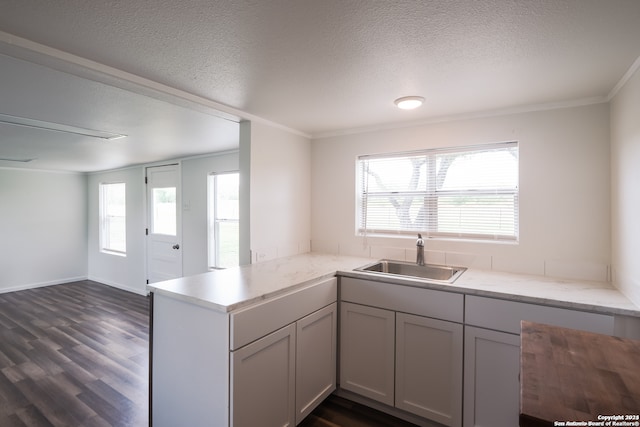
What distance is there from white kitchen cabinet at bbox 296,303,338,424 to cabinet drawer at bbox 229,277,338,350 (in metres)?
0.07

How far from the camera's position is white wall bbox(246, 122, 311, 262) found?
257 cm

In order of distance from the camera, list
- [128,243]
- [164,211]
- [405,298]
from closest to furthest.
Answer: [405,298], [164,211], [128,243]

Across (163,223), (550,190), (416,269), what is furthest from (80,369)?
(550,190)

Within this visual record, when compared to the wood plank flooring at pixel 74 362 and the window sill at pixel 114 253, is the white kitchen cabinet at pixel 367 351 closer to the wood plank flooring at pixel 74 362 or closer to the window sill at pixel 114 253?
the wood plank flooring at pixel 74 362

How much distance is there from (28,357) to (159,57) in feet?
10.5

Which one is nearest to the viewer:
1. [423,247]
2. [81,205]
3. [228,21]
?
[228,21]

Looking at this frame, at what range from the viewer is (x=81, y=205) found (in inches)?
247

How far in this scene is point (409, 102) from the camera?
2107 mm

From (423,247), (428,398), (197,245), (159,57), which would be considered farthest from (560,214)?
(197,245)

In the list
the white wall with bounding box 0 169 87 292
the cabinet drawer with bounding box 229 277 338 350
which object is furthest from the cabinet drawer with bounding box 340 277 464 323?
the white wall with bounding box 0 169 87 292

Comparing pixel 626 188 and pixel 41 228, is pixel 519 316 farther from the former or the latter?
pixel 41 228

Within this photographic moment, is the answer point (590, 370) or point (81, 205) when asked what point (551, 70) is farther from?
Answer: point (81, 205)

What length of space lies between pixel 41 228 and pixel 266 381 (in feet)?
20.5

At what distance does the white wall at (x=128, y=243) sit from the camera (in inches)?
204
